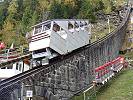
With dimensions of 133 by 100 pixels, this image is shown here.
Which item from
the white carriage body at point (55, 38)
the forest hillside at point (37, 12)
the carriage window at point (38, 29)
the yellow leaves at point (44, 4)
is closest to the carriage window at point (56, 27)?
the white carriage body at point (55, 38)

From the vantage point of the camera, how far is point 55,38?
111 ft

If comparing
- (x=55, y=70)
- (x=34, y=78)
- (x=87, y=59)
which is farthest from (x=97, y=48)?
(x=34, y=78)

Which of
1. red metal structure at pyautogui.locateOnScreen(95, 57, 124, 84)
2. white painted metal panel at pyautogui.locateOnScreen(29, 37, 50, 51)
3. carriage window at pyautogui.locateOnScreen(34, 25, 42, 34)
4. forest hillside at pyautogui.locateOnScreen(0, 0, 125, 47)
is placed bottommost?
red metal structure at pyautogui.locateOnScreen(95, 57, 124, 84)

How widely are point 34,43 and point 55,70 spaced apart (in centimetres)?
774

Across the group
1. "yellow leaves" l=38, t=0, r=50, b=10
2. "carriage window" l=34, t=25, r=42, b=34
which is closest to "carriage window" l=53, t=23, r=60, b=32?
"carriage window" l=34, t=25, r=42, b=34

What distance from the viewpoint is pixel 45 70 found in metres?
26.1

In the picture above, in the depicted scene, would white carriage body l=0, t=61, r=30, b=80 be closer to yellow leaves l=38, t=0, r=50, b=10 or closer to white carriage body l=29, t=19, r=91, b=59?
white carriage body l=29, t=19, r=91, b=59

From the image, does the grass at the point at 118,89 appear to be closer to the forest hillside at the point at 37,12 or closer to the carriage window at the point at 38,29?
the carriage window at the point at 38,29

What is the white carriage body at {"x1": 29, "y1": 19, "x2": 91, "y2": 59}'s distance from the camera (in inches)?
1320

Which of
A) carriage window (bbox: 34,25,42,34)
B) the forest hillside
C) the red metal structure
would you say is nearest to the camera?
the red metal structure

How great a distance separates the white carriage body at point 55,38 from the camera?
110 feet

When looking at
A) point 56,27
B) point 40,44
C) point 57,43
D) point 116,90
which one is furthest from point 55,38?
point 116,90

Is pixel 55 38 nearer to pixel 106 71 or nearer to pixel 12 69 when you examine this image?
pixel 106 71

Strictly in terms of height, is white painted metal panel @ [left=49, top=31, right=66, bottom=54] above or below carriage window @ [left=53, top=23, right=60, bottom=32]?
below
